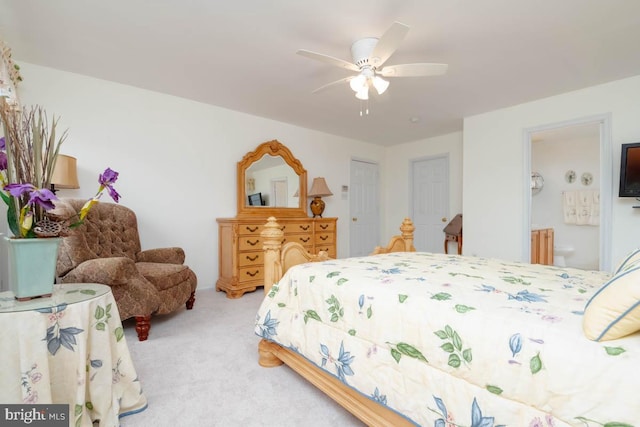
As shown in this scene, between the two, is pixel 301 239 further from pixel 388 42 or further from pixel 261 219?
pixel 388 42

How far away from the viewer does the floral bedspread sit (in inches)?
30.5

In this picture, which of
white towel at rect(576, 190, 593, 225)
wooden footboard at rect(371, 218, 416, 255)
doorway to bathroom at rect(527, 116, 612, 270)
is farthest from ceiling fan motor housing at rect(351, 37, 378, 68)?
white towel at rect(576, 190, 593, 225)

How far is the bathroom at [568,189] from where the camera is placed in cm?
496

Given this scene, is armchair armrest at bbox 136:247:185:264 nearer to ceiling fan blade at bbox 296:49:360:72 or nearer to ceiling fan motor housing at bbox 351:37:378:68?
ceiling fan blade at bbox 296:49:360:72

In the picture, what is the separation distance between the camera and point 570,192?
17.0ft

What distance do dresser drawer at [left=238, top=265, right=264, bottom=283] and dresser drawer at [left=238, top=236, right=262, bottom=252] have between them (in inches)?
9.0

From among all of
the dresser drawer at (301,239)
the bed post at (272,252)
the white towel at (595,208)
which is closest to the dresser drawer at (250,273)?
the dresser drawer at (301,239)

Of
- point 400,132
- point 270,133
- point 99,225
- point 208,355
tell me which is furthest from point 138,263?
point 400,132

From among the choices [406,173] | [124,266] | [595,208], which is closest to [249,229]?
[124,266]

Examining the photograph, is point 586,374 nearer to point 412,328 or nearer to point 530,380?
point 530,380

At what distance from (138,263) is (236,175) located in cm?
169

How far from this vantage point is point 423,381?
1.07 m

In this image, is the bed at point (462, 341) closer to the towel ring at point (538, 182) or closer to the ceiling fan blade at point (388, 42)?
the ceiling fan blade at point (388, 42)

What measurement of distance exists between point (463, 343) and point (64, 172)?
10.1 feet
